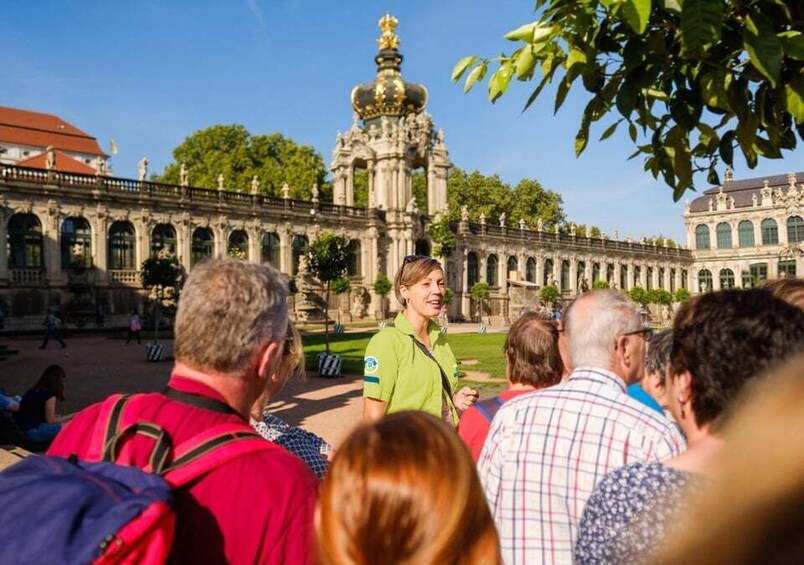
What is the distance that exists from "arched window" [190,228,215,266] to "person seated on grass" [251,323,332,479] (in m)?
37.2

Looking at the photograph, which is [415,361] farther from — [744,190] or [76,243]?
[744,190]

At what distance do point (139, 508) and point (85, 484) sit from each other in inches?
6.5

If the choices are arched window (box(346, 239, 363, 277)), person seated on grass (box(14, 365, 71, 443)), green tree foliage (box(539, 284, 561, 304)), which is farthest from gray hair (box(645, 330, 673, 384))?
green tree foliage (box(539, 284, 561, 304))

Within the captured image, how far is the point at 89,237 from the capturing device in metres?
35.0

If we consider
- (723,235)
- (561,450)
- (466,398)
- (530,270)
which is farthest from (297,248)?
(723,235)

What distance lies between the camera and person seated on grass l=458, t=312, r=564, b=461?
3.80 metres

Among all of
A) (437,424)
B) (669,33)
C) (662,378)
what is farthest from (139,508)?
(669,33)

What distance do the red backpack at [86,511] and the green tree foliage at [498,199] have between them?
69381mm

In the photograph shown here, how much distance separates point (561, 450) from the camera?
2.70 metres

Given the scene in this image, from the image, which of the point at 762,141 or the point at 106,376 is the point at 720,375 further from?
the point at 106,376

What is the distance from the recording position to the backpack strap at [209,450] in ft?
6.50

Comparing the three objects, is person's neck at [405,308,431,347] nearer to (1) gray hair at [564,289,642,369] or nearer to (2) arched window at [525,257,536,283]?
(1) gray hair at [564,289,642,369]

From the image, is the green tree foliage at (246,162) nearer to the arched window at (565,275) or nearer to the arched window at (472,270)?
the arched window at (472,270)

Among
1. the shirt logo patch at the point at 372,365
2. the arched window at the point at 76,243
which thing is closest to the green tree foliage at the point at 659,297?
the arched window at the point at 76,243
